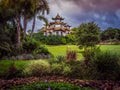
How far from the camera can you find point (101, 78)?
13352 mm

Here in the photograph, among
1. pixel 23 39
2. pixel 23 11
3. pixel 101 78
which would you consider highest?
pixel 23 11

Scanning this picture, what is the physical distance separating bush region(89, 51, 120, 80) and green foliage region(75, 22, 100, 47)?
20.3 m

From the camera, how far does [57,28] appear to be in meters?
61.2

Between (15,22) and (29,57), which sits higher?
(15,22)

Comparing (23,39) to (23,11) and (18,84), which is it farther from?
(18,84)

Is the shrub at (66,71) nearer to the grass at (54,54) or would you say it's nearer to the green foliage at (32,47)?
the grass at (54,54)

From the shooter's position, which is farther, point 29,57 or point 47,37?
point 47,37

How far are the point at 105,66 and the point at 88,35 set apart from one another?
2096 cm

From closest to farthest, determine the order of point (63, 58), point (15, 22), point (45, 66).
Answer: point (45, 66) → point (63, 58) → point (15, 22)

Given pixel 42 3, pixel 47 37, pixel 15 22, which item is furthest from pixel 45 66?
pixel 47 37

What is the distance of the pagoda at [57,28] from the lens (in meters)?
61.0

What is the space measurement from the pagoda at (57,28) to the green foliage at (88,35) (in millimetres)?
24925

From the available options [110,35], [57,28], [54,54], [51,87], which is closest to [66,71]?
[51,87]

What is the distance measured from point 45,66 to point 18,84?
145 inches
